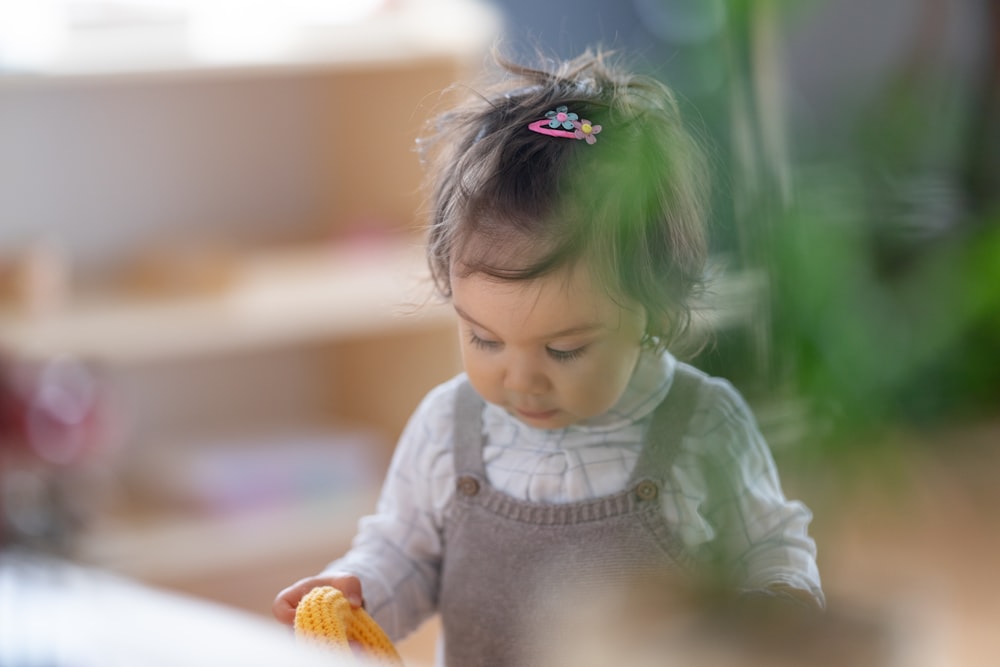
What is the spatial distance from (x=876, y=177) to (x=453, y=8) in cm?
163

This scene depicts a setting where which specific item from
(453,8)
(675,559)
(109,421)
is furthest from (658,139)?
(453,8)

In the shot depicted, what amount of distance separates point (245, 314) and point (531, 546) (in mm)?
1401

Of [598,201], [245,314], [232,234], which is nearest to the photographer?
[598,201]

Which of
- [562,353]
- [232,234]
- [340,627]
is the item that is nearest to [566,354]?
[562,353]

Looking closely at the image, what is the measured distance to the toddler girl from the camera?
499 millimetres

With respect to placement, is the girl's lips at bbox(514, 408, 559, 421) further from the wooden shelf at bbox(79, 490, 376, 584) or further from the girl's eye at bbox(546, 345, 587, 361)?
the wooden shelf at bbox(79, 490, 376, 584)

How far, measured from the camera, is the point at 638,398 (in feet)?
A: 1.73

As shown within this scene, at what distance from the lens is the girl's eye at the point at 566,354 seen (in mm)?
514

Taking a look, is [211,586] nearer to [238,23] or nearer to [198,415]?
[198,415]

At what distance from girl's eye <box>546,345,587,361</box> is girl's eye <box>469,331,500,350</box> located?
2 cm

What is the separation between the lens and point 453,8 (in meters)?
2.10

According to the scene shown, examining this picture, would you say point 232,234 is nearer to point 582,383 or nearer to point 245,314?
point 245,314

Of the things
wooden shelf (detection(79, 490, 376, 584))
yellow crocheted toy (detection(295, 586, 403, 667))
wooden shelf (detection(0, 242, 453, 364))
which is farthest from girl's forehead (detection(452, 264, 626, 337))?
wooden shelf (detection(79, 490, 376, 584))

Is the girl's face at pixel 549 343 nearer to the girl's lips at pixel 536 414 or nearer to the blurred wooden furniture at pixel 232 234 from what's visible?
the girl's lips at pixel 536 414
